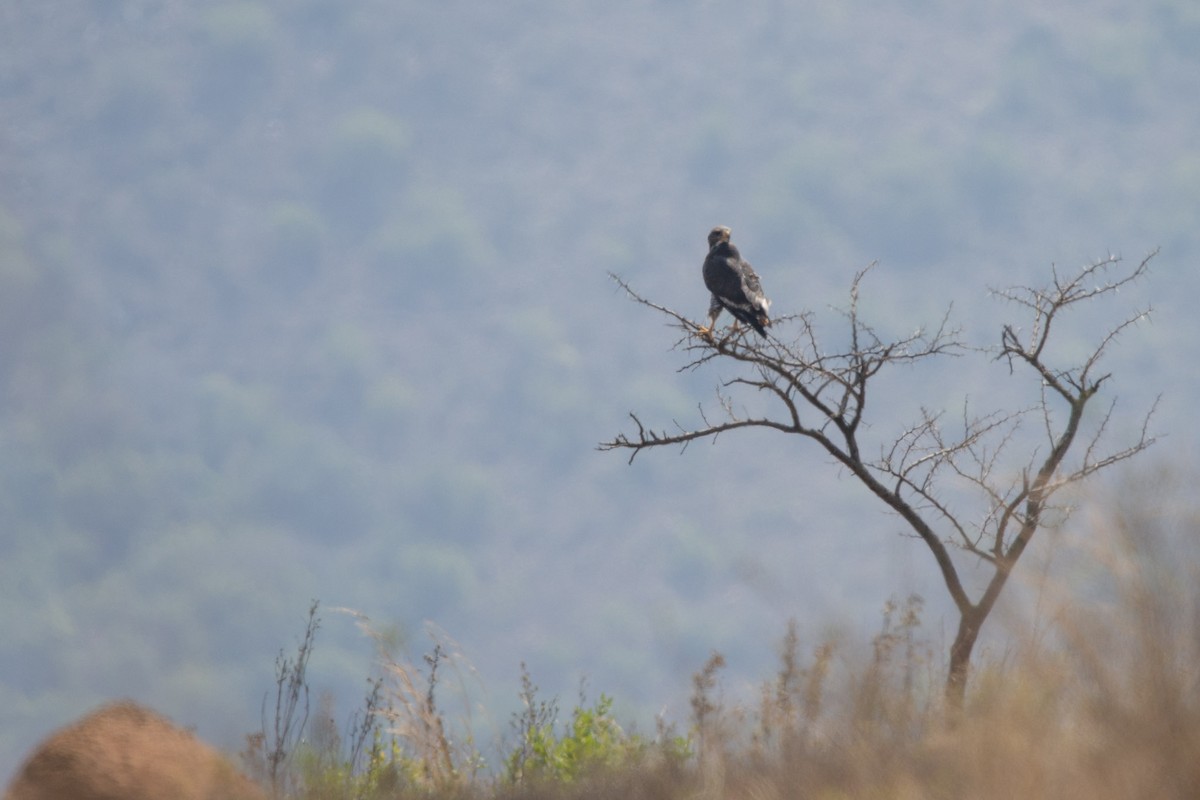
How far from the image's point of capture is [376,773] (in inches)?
332

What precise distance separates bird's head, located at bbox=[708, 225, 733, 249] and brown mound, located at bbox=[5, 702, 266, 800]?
664cm

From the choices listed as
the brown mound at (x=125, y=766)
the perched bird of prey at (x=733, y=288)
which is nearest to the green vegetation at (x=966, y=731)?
the brown mound at (x=125, y=766)

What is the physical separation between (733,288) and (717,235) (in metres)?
1.69

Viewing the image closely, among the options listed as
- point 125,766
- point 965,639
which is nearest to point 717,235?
point 965,639

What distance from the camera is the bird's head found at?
37.7 ft

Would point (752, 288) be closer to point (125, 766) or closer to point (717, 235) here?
point (717, 235)

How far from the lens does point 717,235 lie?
11.7 metres

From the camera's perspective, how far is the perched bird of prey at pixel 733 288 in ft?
32.1

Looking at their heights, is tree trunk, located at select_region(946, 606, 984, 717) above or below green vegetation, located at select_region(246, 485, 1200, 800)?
above

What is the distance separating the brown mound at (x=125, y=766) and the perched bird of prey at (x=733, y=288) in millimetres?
4863

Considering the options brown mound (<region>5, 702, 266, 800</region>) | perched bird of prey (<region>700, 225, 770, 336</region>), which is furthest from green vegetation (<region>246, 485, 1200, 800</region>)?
perched bird of prey (<region>700, 225, 770, 336</region>)

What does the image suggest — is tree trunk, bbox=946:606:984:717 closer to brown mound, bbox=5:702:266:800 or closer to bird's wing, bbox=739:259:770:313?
bird's wing, bbox=739:259:770:313

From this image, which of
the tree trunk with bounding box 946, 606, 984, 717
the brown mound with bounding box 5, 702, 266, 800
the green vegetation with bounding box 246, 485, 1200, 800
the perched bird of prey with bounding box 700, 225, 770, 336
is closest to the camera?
the green vegetation with bounding box 246, 485, 1200, 800

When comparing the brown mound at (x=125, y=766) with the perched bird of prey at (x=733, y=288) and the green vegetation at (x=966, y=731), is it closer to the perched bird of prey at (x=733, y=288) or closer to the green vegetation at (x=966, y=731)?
the green vegetation at (x=966, y=731)
